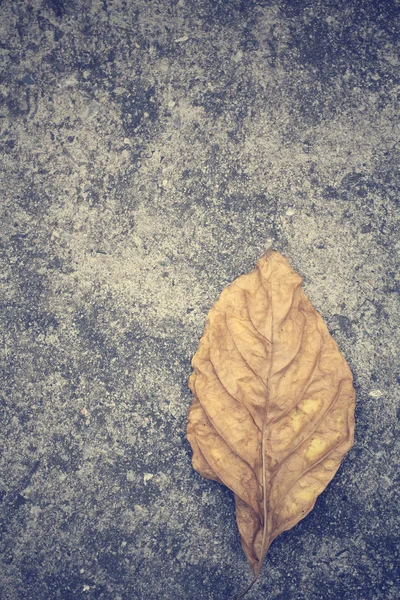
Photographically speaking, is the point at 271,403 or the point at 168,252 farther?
the point at 168,252

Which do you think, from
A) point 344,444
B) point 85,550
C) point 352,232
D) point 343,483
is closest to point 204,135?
point 352,232

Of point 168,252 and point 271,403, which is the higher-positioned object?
point 168,252

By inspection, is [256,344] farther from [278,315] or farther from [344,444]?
[344,444]

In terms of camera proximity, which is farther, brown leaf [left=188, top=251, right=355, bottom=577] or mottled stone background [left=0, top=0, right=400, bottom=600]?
mottled stone background [left=0, top=0, right=400, bottom=600]

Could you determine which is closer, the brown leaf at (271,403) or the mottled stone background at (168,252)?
the brown leaf at (271,403)
